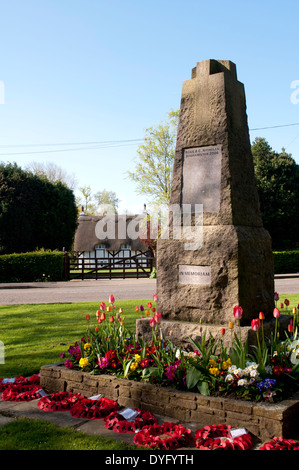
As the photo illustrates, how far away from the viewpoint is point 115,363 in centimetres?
451

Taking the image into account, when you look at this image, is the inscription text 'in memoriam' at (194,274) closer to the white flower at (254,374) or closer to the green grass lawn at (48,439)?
the white flower at (254,374)

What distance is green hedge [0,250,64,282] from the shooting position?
2045cm

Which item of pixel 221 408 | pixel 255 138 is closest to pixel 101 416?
pixel 221 408

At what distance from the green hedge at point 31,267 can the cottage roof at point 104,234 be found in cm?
1744

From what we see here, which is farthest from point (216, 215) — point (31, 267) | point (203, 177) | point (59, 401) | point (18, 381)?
point (31, 267)

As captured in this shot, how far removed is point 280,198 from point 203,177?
75.6 feet

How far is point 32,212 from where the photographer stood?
77.9ft

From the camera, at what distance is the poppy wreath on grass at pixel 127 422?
364cm

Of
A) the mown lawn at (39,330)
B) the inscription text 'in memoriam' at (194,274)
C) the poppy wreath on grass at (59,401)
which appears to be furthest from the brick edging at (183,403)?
the inscription text 'in memoriam' at (194,274)

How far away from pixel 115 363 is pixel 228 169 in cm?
246

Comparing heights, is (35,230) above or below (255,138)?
below

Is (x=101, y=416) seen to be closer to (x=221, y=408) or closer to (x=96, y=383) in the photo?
(x=96, y=383)

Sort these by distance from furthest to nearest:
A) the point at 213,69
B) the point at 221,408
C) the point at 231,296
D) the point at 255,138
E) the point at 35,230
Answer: the point at 255,138 < the point at 35,230 < the point at 213,69 < the point at 231,296 < the point at 221,408

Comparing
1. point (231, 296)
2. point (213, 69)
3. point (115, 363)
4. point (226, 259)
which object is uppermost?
point (213, 69)
